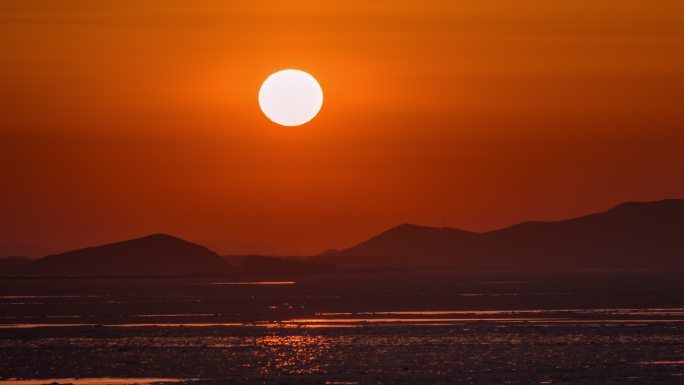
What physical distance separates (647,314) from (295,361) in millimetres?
42175

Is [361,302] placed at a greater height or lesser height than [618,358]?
greater

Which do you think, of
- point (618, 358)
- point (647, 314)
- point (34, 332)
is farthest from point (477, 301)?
point (618, 358)

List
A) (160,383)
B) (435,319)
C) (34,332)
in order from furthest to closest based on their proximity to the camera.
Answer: (435,319)
(34,332)
(160,383)

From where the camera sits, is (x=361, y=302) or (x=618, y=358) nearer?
(x=618, y=358)

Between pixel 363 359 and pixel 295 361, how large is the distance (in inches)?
125

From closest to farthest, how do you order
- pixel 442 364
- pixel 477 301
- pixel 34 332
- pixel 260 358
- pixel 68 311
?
1. pixel 442 364
2. pixel 260 358
3. pixel 34 332
4. pixel 68 311
5. pixel 477 301

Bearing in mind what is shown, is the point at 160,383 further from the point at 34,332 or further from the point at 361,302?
the point at 361,302

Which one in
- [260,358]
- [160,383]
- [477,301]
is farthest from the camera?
[477,301]

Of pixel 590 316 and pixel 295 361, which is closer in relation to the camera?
pixel 295 361

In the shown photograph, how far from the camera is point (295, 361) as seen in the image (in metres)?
55.8

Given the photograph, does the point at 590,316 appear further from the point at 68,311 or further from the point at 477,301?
the point at 68,311

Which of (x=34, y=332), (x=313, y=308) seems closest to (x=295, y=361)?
(x=34, y=332)

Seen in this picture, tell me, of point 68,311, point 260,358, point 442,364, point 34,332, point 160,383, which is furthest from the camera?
point 68,311

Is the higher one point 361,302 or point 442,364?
point 361,302
